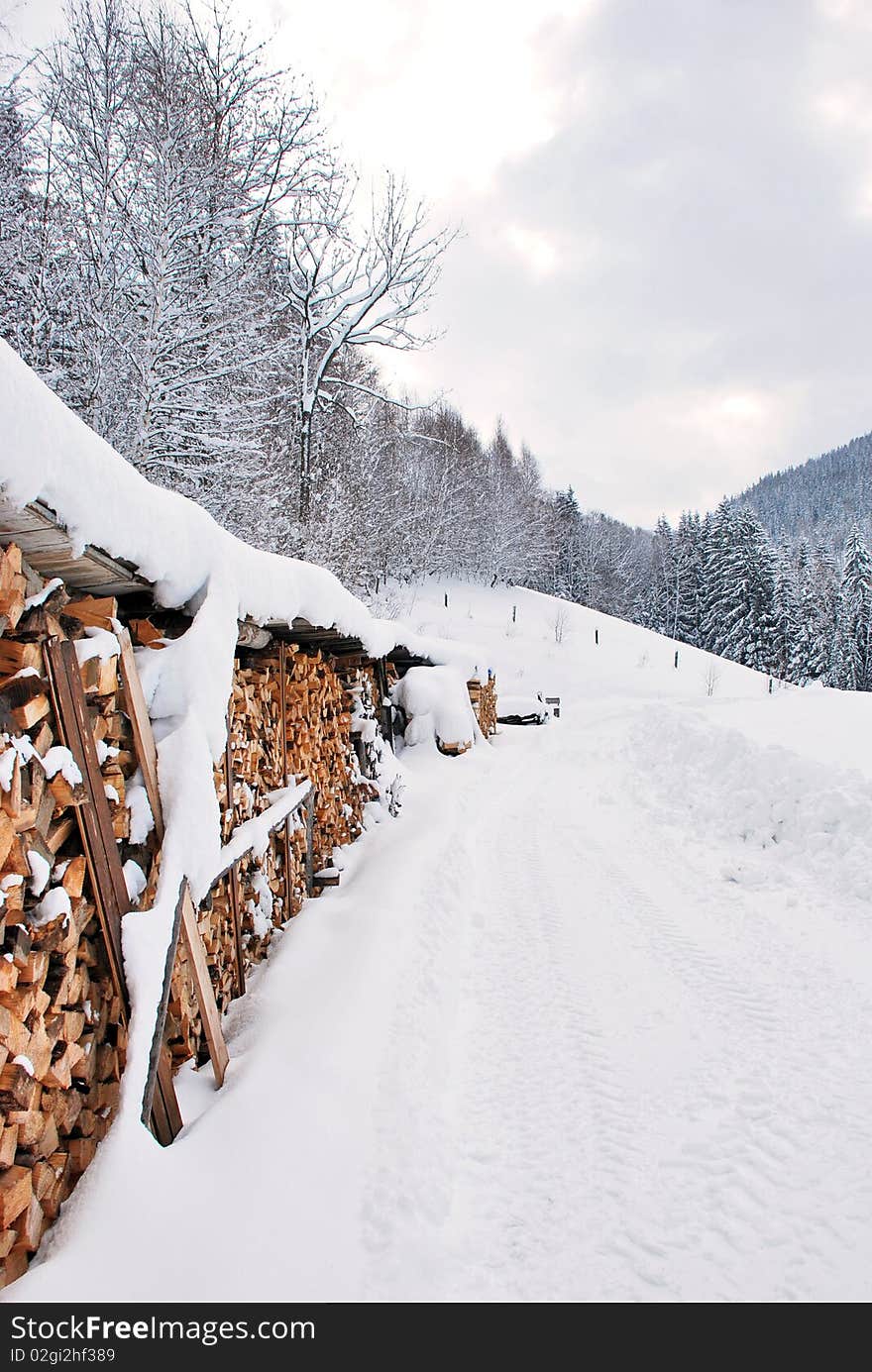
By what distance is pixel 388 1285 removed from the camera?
2.11 metres

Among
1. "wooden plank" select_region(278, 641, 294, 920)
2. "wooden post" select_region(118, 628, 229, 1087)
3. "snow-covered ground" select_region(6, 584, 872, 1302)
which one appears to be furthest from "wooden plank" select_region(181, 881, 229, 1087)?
"wooden plank" select_region(278, 641, 294, 920)

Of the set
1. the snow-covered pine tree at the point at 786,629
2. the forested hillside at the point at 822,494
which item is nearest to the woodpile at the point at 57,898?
the snow-covered pine tree at the point at 786,629

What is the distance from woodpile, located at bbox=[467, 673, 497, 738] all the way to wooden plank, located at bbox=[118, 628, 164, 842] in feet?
43.3

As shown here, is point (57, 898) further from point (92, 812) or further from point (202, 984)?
point (202, 984)

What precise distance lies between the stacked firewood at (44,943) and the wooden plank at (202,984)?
37 cm

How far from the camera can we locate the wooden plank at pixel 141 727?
2613 millimetres

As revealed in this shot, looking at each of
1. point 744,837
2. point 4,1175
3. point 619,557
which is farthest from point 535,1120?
point 619,557

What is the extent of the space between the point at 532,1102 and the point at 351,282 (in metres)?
16.7

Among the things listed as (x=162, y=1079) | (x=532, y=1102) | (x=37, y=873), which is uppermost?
(x=37, y=873)

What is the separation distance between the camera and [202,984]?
9.43ft

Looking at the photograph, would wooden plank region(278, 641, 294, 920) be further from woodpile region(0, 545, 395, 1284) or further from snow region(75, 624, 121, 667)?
snow region(75, 624, 121, 667)

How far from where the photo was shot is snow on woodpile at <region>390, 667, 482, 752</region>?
42.3ft

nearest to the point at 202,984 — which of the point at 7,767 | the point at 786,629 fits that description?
the point at 7,767

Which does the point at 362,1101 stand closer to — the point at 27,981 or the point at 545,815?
the point at 27,981
